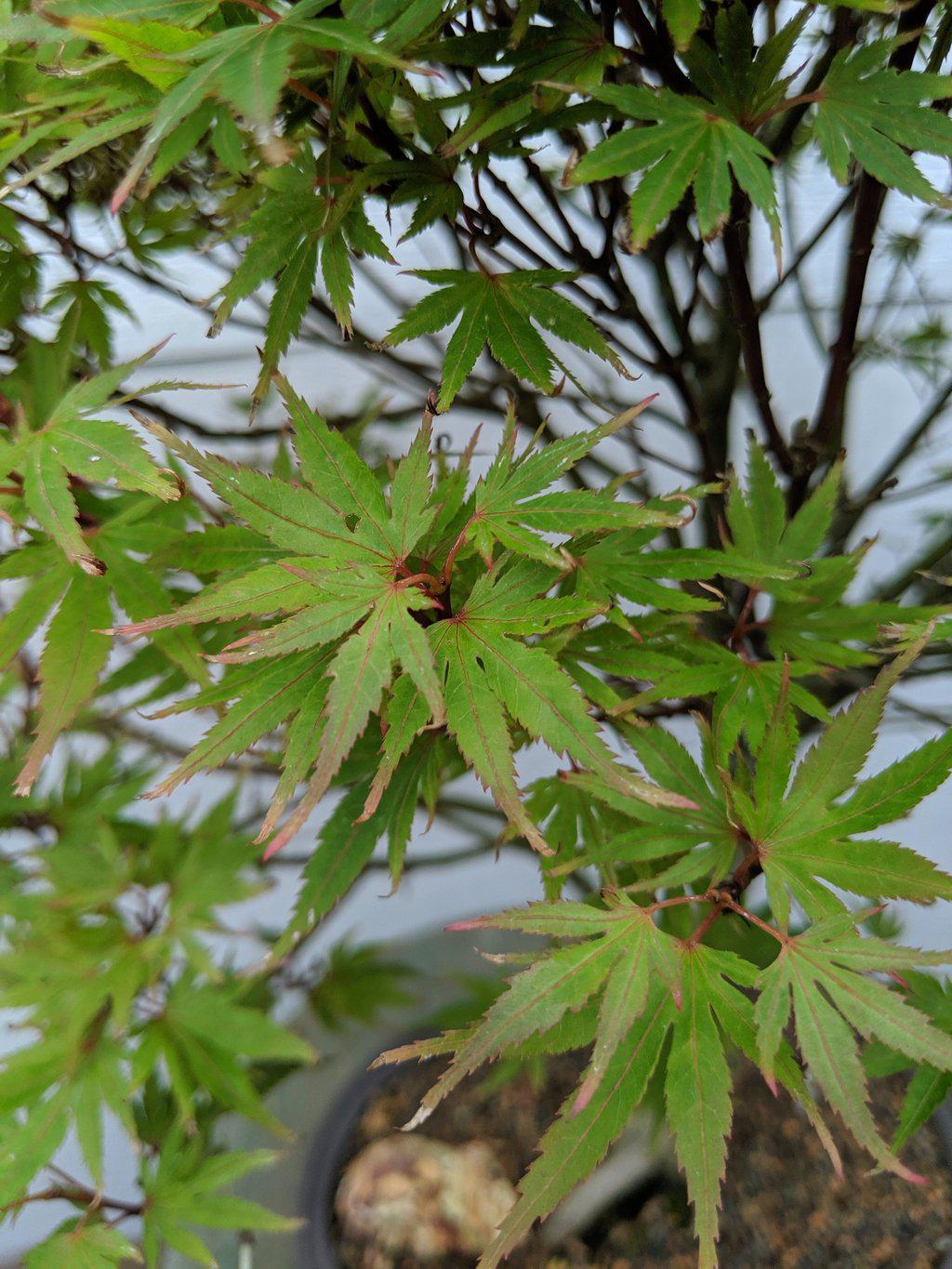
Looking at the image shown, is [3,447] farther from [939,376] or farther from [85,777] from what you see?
[939,376]

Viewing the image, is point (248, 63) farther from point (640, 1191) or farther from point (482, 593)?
point (640, 1191)

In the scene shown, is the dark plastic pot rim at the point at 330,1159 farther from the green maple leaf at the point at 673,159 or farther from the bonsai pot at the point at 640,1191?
the green maple leaf at the point at 673,159

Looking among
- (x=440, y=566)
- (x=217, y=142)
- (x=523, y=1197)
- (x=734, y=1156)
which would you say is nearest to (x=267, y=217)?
(x=217, y=142)

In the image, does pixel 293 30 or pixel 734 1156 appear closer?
pixel 293 30

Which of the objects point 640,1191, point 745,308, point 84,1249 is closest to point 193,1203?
point 84,1249

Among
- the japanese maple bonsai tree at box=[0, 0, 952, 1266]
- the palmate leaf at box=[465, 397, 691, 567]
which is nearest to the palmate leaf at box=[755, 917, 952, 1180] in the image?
the japanese maple bonsai tree at box=[0, 0, 952, 1266]

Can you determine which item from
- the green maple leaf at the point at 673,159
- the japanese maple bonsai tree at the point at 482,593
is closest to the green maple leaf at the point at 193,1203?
the japanese maple bonsai tree at the point at 482,593

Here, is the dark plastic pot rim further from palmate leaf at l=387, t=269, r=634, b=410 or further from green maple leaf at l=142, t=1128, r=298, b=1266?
palmate leaf at l=387, t=269, r=634, b=410

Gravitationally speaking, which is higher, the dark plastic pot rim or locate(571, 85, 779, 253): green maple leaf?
locate(571, 85, 779, 253): green maple leaf
